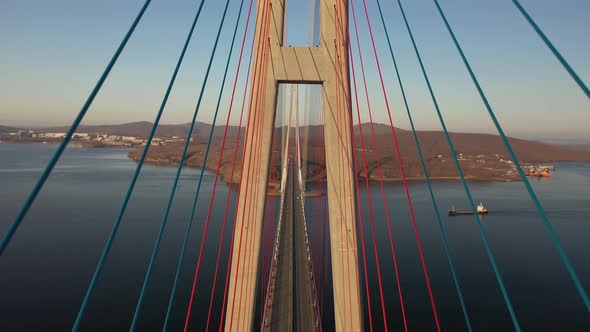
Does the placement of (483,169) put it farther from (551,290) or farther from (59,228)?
(59,228)

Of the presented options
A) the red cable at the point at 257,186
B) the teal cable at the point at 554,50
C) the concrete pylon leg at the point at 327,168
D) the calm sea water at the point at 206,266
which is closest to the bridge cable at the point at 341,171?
the concrete pylon leg at the point at 327,168

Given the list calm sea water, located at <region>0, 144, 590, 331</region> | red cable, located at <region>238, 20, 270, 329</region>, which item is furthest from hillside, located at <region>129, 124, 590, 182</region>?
red cable, located at <region>238, 20, 270, 329</region>

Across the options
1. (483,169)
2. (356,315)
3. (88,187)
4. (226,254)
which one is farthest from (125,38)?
(483,169)

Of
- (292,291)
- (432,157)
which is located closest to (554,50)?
(292,291)

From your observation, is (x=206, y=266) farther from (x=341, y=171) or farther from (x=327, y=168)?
(x=341, y=171)

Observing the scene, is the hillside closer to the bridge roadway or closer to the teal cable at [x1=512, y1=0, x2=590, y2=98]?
the bridge roadway

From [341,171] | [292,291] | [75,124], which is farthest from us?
[292,291]
